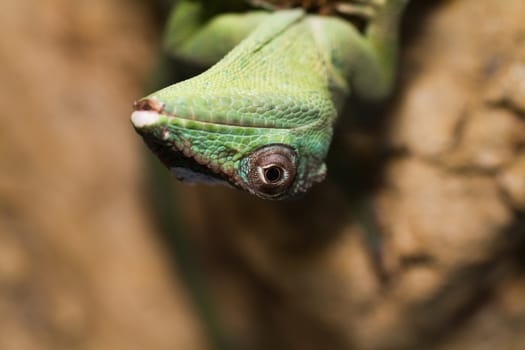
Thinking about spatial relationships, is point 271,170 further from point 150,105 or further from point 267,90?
point 150,105

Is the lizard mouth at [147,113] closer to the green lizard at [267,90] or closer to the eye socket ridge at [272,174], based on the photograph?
the green lizard at [267,90]

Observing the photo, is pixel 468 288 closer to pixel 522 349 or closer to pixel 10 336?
pixel 522 349

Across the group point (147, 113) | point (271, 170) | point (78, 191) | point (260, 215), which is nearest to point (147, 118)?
point (147, 113)

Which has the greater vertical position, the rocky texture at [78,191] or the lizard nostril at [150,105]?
the rocky texture at [78,191]

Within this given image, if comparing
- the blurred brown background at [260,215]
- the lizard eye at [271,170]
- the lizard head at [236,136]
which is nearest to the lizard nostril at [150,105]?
the lizard head at [236,136]

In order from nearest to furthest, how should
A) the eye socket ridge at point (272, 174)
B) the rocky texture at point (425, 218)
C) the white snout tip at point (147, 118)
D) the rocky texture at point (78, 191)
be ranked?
the white snout tip at point (147, 118) → the eye socket ridge at point (272, 174) → the rocky texture at point (425, 218) → the rocky texture at point (78, 191)

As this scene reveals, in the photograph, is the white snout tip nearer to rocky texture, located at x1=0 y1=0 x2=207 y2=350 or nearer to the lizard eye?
the lizard eye

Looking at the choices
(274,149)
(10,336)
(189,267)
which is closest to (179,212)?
(189,267)
